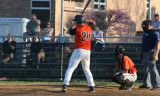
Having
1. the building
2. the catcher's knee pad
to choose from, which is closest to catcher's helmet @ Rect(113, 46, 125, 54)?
the catcher's knee pad

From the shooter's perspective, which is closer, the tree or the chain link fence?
the chain link fence

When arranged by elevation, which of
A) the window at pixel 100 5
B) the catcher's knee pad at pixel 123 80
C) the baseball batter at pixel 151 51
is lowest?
the catcher's knee pad at pixel 123 80

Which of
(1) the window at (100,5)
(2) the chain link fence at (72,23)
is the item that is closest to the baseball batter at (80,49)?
(2) the chain link fence at (72,23)

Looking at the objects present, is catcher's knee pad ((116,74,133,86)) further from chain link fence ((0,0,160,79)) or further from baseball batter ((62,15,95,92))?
chain link fence ((0,0,160,79))

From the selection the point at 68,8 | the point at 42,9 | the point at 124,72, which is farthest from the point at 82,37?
the point at 42,9

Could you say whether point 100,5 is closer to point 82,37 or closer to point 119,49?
point 119,49

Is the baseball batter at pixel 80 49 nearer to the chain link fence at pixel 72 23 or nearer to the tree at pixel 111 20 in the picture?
the chain link fence at pixel 72 23

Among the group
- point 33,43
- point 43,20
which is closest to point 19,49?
point 33,43

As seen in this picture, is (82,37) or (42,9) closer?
(82,37)

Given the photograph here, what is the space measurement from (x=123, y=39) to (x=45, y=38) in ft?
9.08

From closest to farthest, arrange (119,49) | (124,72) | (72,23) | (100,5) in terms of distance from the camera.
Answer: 1. (119,49)
2. (124,72)
3. (72,23)
4. (100,5)

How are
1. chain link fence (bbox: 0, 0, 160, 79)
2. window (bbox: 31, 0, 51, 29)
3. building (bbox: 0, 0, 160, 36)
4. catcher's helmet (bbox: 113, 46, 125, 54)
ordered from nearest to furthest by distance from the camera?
catcher's helmet (bbox: 113, 46, 125, 54) → chain link fence (bbox: 0, 0, 160, 79) → building (bbox: 0, 0, 160, 36) → window (bbox: 31, 0, 51, 29)

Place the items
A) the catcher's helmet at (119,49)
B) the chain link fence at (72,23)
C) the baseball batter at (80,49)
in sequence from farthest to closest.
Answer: the chain link fence at (72,23), the catcher's helmet at (119,49), the baseball batter at (80,49)

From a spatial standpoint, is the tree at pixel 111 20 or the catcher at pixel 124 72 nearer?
the catcher at pixel 124 72
